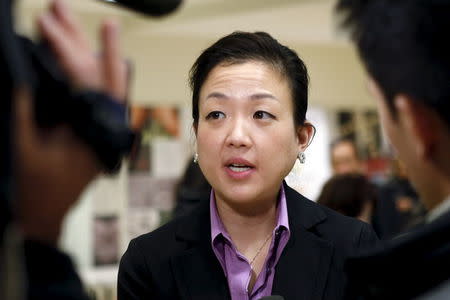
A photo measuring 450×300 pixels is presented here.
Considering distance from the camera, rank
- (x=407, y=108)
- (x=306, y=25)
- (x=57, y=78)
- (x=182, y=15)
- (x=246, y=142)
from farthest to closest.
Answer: (x=306, y=25), (x=182, y=15), (x=246, y=142), (x=407, y=108), (x=57, y=78)

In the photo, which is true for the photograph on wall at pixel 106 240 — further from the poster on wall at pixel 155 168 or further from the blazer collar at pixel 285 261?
the blazer collar at pixel 285 261

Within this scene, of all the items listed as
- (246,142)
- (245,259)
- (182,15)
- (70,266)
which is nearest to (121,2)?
(70,266)

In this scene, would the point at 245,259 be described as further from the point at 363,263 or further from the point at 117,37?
the point at 117,37

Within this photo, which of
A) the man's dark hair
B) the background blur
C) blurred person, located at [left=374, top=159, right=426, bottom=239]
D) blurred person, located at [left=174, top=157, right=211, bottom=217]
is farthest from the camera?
the background blur

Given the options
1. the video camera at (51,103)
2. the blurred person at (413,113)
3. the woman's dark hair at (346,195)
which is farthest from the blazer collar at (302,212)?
the woman's dark hair at (346,195)

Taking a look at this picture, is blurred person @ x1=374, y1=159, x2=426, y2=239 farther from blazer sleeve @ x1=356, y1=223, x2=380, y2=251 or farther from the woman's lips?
the woman's lips

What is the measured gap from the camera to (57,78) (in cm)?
59

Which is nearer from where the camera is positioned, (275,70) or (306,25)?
(275,70)

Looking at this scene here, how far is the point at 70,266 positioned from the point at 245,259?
0.81 m

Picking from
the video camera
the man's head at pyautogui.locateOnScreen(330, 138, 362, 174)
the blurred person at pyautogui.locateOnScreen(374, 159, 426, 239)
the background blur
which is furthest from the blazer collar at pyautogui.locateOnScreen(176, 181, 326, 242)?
the background blur

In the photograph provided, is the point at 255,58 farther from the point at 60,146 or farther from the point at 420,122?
the point at 60,146

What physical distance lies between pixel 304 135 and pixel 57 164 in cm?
99

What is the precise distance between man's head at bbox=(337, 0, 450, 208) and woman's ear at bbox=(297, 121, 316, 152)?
26.7 inches

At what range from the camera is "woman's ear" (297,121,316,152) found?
150cm
